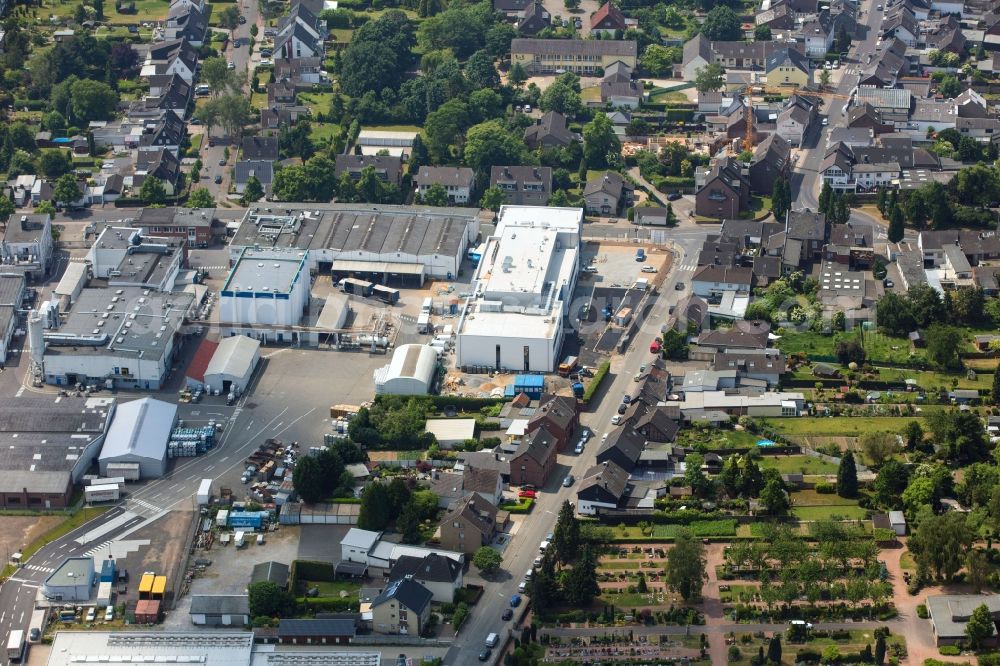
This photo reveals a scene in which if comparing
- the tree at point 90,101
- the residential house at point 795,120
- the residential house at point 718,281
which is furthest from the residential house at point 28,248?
the residential house at point 795,120

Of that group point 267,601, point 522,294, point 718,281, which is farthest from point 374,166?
point 267,601

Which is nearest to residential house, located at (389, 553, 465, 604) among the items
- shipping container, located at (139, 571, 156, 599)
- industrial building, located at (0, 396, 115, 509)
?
shipping container, located at (139, 571, 156, 599)

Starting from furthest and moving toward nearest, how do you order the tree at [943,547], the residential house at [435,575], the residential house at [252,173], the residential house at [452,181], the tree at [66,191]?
the residential house at [252,173], the residential house at [452,181], the tree at [66,191], the tree at [943,547], the residential house at [435,575]

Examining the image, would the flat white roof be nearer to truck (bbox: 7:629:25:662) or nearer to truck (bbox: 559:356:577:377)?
truck (bbox: 559:356:577:377)

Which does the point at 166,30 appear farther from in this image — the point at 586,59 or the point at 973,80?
the point at 973,80

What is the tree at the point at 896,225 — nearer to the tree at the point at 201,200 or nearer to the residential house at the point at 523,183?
the residential house at the point at 523,183
